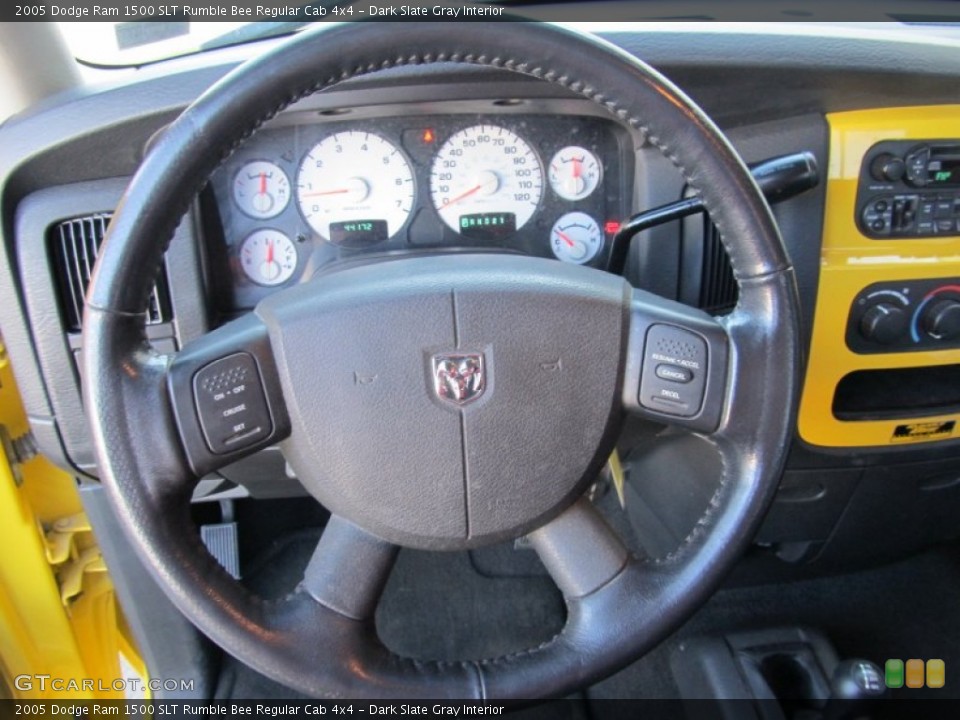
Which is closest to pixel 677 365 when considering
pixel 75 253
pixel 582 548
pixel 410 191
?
pixel 582 548

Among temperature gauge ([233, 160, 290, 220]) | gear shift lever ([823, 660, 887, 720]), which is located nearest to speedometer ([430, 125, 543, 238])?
temperature gauge ([233, 160, 290, 220])

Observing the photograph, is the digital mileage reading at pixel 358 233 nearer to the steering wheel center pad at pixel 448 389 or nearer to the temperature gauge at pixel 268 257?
the temperature gauge at pixel 268 257

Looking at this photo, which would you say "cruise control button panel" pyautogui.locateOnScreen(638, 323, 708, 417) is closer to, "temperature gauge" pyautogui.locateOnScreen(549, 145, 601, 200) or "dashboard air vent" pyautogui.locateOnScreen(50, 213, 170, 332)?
"temperature gauge" pyautogui.locateOnScreen(549, 145, 601, 200)

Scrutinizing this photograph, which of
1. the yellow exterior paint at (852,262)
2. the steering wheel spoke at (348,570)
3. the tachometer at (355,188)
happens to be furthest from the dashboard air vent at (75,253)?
the yellow exterior paint at (852,262)

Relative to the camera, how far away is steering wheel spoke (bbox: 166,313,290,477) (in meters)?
0.78

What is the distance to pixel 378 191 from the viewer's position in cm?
114

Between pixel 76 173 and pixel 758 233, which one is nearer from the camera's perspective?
pixel 758 233

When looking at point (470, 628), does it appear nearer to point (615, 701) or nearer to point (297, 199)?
point (615, 701)

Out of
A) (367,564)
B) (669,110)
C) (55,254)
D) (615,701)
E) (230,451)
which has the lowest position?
(615,701)

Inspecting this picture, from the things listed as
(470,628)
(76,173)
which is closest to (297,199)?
(76,173)

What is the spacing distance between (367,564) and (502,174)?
1.87 ft

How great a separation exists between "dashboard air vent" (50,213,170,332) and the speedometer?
425 millimetres

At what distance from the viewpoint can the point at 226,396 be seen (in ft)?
2.60

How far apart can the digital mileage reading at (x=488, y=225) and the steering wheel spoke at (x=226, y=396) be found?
1.39 feet
